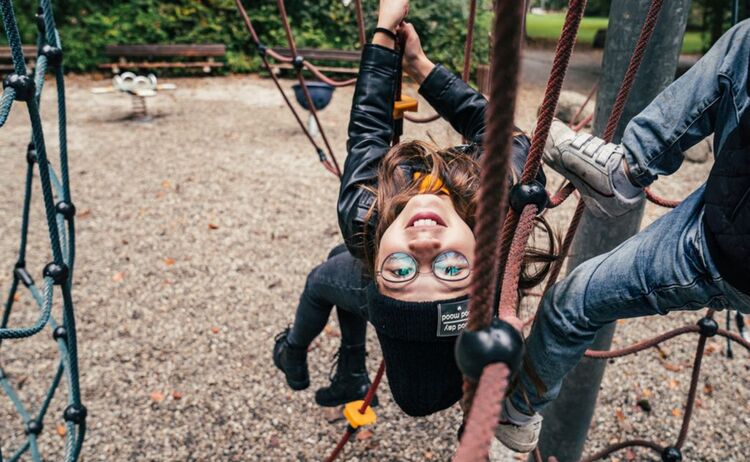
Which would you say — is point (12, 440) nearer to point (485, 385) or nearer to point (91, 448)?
point (91, 448)

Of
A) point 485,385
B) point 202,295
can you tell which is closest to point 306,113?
point 202,295

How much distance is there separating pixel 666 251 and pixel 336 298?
2.44 ft

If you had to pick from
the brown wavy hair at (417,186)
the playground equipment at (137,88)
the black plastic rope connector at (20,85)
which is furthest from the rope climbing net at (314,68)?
the playground equipment at (137,88)

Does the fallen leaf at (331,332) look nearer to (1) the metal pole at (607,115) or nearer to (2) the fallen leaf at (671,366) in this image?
(1) the metal pole at (607,115)

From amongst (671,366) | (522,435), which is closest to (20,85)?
(522,435)

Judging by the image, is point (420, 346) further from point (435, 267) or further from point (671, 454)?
point (671, 454)

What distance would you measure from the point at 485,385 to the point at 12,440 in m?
1.99

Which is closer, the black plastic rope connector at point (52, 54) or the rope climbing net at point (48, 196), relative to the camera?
the rope climbing net at point (48, 196)

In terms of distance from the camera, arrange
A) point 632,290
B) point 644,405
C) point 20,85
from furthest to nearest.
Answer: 1. point 644,405
2. point 20,85
3. point 632,290

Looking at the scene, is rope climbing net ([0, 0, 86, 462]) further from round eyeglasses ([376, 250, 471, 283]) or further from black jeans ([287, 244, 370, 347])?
round eyeglasses ([376, 250, 471, 283])

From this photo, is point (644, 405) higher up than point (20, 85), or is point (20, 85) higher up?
point (20, 85)

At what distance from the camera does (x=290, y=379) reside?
→ 1.68 meters

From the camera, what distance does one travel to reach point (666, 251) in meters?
0.94

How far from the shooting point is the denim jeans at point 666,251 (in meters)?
0.89
